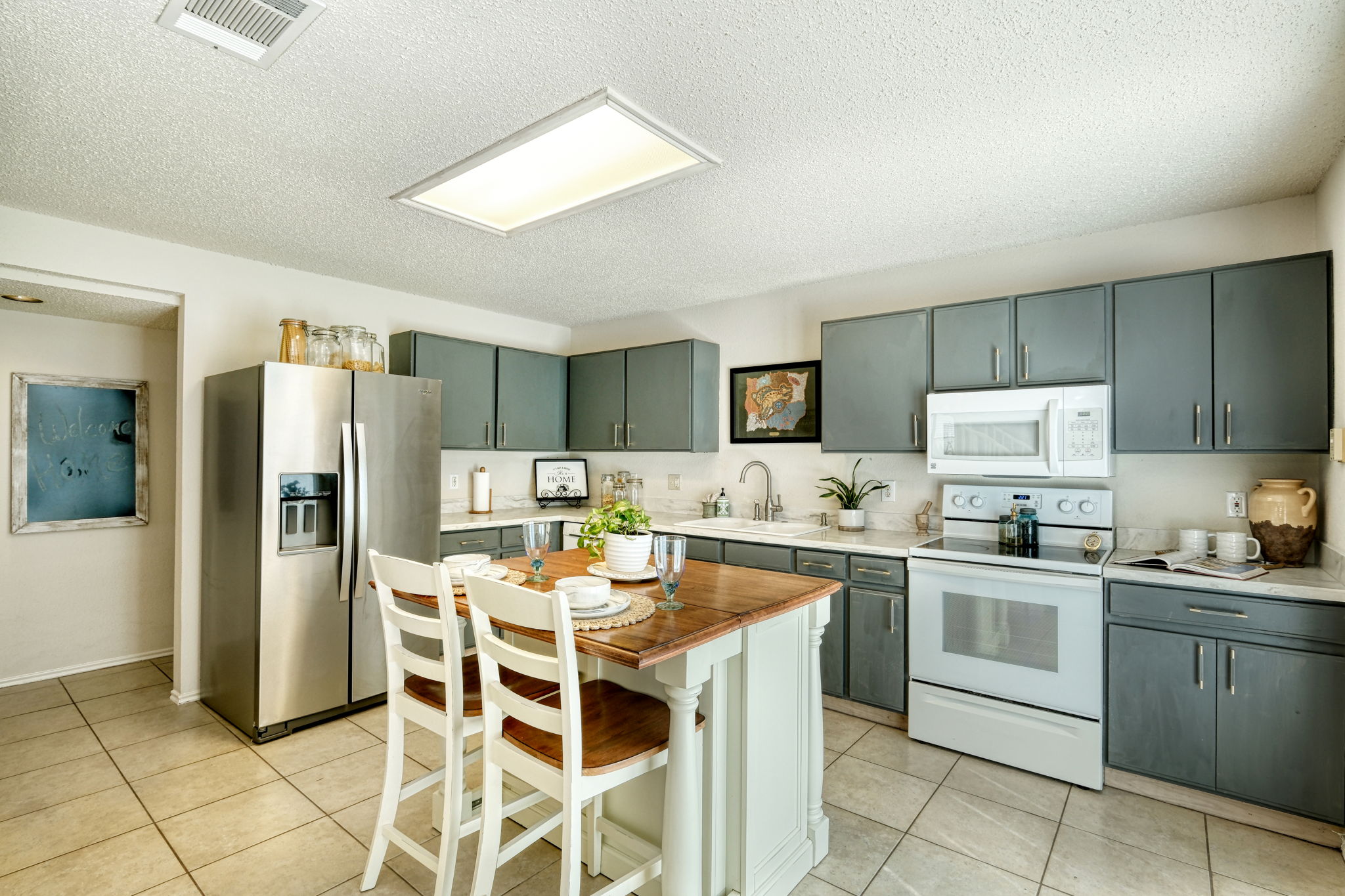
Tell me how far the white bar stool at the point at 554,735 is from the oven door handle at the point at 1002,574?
1654 mm

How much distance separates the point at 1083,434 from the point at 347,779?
136 inches

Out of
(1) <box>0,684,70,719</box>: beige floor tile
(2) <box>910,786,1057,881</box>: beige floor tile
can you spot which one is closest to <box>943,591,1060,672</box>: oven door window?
(2) <box>910,786,1057,881</box>: beige floor tile

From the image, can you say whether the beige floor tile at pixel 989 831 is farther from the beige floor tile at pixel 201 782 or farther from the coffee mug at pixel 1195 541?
the beige floor tile at pixel 201 782

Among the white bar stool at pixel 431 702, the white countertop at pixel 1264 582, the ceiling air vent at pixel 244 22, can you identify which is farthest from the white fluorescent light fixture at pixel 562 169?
the white countertop at pixel 1264 582

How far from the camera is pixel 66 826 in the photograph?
7.47ft

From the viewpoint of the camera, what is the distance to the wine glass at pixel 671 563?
1.77 metres

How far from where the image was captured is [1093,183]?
2.54 metres

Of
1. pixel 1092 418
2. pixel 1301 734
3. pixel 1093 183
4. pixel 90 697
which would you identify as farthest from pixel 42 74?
pixel 1301 734

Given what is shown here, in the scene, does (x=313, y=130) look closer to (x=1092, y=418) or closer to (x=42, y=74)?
(x=42, y=74)

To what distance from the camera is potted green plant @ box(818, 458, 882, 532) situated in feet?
12.2

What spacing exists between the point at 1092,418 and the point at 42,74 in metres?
3.87

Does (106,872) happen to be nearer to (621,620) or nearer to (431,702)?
(431,702)

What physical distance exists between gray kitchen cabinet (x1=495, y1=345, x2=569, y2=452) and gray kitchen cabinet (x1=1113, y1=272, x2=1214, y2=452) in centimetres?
355

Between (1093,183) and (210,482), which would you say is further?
(210,482)
